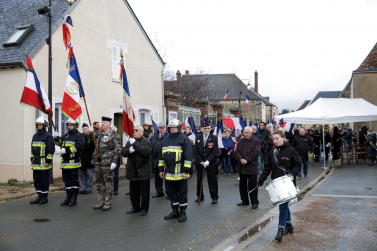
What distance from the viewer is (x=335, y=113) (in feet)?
53.7

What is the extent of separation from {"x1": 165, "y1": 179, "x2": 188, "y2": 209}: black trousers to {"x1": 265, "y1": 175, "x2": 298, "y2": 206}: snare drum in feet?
6.49

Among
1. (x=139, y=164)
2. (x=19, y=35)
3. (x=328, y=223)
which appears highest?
(x=19, y=35)

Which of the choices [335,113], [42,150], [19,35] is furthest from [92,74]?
[335,113]

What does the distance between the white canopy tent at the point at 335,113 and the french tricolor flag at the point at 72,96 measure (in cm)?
1170

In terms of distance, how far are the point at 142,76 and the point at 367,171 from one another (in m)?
11.4

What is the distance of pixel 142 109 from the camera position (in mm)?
17344

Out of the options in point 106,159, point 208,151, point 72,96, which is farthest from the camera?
point 208,151

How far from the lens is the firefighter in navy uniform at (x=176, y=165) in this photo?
668cm

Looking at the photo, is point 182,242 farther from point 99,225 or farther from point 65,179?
point 65,179

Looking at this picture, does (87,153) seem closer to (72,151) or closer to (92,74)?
(72,151)

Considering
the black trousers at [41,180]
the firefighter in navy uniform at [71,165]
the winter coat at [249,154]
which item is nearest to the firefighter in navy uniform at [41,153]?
the black trousers at [41,180]

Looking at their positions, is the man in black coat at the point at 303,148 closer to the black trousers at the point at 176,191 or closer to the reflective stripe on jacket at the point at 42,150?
the black trousers at the point at 176,191

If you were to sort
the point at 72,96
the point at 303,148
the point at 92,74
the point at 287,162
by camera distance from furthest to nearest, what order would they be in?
the point at 92,74 < the point at 303,148 < the point at 72,96 < the point at 287,162

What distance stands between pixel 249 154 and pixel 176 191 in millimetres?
2148
